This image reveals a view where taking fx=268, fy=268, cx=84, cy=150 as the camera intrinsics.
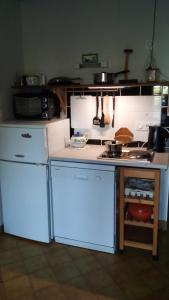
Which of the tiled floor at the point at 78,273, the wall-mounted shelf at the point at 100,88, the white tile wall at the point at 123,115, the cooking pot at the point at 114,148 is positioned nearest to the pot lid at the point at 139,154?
the cooking pot at the point at 114,148

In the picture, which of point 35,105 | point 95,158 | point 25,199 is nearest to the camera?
point 95,158

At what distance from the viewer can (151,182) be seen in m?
2.32

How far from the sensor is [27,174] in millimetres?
2432

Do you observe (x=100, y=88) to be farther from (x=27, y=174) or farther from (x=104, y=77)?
(x=27, y=174)

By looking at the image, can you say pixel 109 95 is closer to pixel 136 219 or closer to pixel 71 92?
pixel 71 92

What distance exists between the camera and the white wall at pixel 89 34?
2.53 meters

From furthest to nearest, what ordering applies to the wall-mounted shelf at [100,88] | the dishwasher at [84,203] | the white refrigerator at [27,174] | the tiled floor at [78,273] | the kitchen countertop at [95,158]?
the wall-mounted shelf at [100,88] < the white refrigerator at [27,174] < the dishwasher at [84,203] < the kitchen countertop at [95,158] < the tiled floor at [78,273]

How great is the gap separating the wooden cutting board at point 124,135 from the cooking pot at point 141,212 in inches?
25.9

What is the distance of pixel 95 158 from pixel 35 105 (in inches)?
33.8

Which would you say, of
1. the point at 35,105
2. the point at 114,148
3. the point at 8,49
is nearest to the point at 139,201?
the point at 114,148

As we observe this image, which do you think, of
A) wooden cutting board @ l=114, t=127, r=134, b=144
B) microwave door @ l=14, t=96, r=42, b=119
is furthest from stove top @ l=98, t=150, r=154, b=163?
microwave door @ l=14, t=96, r=42, b=119

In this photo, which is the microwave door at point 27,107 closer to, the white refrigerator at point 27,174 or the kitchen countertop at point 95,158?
the white refrigerator at point 27,174

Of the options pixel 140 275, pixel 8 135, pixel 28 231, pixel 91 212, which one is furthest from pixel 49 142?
pixel 140 275

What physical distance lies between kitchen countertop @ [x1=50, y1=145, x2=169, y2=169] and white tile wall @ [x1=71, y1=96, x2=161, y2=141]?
203 millimetres
